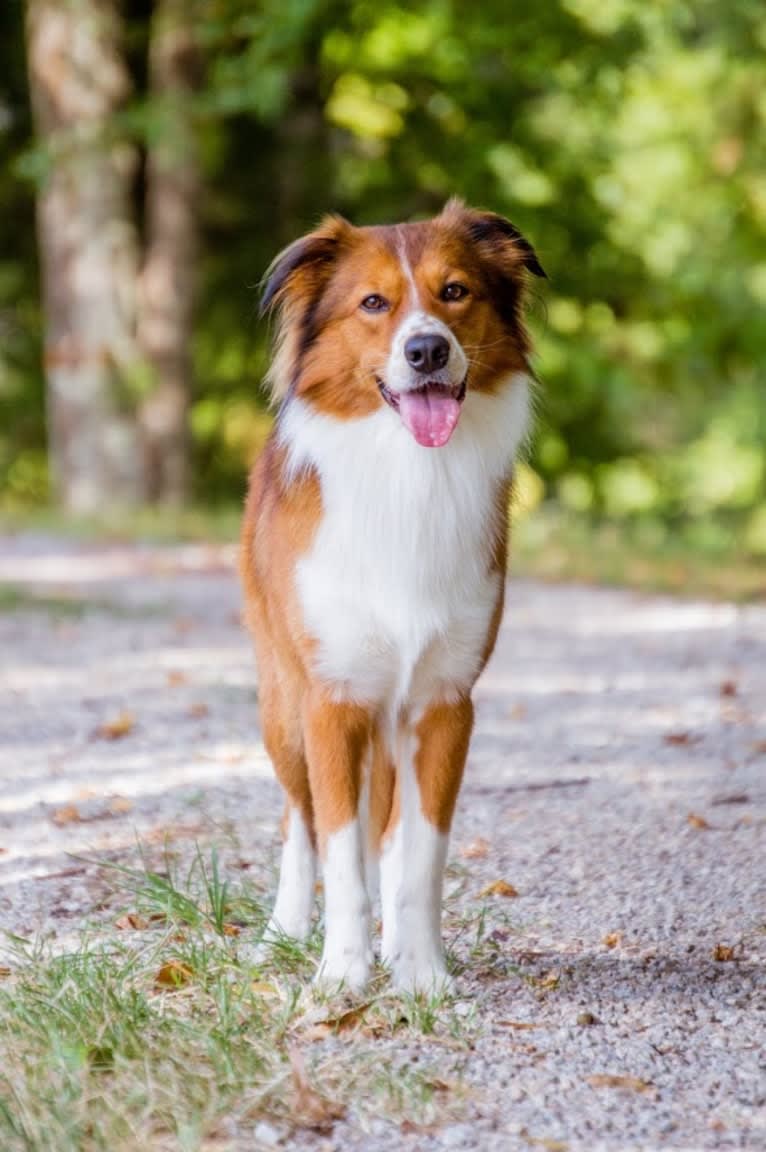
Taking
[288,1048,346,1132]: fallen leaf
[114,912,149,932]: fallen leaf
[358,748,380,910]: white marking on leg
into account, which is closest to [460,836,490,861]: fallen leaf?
[358,748,380,910]: white marking on leg

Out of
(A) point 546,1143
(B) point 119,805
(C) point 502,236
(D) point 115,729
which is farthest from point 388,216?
(A) point 546,1143

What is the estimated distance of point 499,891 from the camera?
4184mm

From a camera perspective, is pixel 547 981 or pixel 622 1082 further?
pixel 547 981

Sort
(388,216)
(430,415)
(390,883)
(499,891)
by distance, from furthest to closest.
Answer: (388,216)
(499,891)
(390,883)
(430,415)

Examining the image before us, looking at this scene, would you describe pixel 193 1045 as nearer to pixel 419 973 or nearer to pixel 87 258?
pixel 419 973

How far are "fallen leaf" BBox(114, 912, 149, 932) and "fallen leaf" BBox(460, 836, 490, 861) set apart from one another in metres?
1.07

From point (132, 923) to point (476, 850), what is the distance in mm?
1164

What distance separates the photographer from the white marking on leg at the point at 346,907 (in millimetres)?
3430

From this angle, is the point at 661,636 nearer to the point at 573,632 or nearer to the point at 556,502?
the point at 573,632

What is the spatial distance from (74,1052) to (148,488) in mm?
12928

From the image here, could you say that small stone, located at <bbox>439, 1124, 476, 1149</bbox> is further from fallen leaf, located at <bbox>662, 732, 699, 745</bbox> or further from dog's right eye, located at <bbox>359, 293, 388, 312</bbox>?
fallen leaf, located at <bbox>662, 732, 699, 745</bbox>

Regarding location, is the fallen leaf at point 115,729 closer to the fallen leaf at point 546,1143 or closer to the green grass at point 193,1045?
the green grass at point 193,1045

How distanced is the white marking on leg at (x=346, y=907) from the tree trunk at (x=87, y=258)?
12.0m

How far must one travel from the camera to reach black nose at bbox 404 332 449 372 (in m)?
3.33
